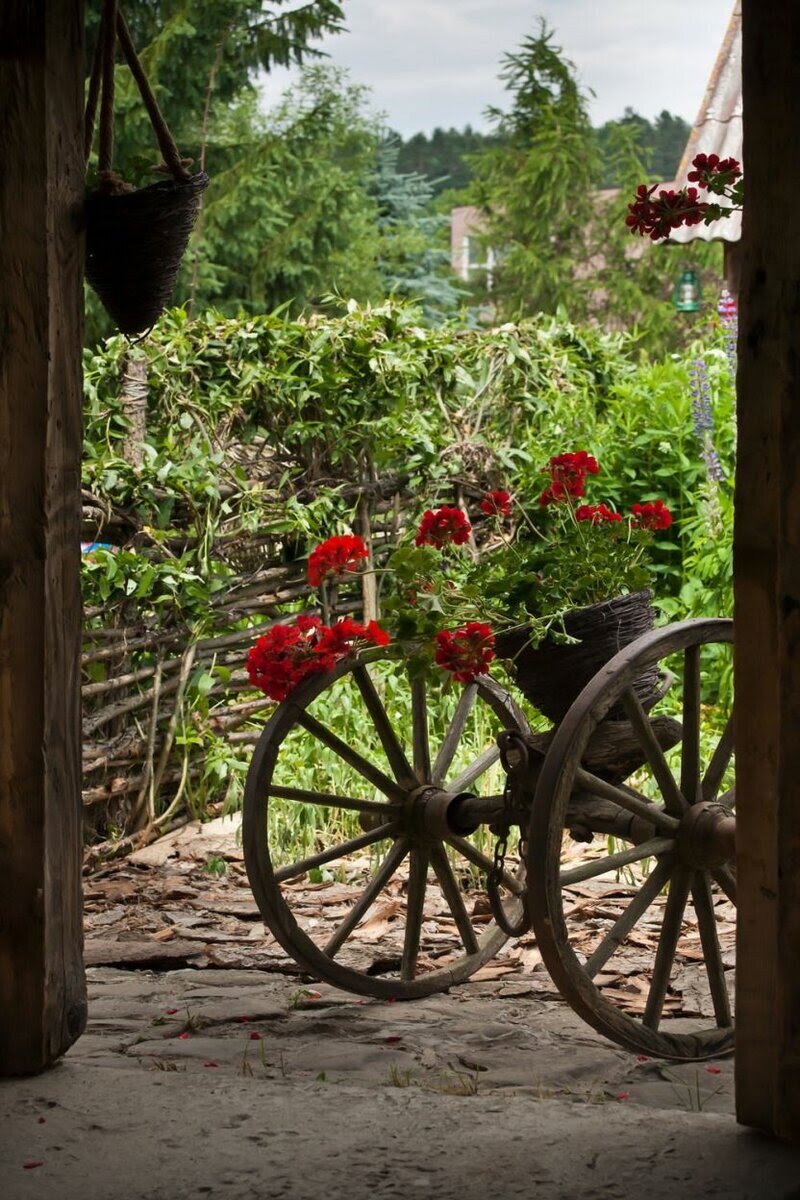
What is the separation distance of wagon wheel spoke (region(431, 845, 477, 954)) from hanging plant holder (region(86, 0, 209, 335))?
1.60m

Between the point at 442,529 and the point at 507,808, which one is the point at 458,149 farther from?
the point at 507,808

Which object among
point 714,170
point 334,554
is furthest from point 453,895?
point 714,170

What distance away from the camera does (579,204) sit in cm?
1819

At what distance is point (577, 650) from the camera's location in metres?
3.07

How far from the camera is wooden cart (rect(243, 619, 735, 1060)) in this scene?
2840 mm

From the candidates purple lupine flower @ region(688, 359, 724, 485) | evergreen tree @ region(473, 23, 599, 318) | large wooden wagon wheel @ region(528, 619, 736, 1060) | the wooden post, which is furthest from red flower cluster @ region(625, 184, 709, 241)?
evergreen tree @ region(473, 23, 599, 318)

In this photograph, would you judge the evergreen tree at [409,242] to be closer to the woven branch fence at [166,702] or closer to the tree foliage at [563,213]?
the tree foliage at [563,213]

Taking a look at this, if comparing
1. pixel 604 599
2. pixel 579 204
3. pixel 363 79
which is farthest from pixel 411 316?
pixel 363 79

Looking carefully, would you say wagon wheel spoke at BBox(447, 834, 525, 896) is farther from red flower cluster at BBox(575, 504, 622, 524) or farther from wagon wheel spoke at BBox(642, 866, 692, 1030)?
red flower cluster at BBox(575, 504, 622, 524)

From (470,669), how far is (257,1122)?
1070mm

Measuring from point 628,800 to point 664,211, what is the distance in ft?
4.12

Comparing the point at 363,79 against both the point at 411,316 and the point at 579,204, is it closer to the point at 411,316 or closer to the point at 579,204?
the point at 579,204

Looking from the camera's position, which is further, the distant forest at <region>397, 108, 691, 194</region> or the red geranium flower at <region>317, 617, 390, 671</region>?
the distant forest at <region>397, 108, 691, 194</region>

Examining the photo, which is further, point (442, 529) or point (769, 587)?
point (442, 529)
